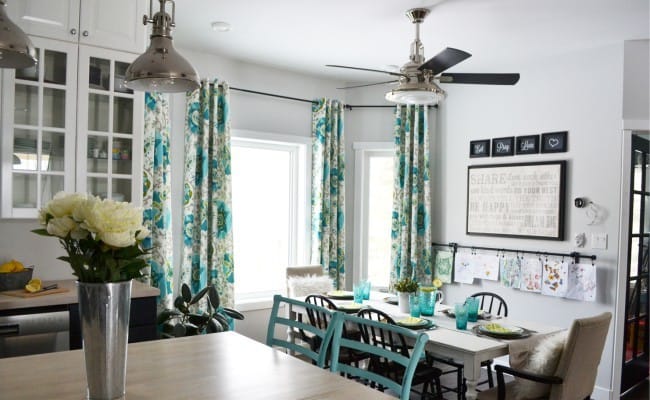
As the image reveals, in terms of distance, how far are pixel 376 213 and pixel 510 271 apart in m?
1.52

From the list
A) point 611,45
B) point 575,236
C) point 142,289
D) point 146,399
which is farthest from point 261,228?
point 146,399

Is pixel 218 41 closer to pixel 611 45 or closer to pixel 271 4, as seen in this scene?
pixel 271 4

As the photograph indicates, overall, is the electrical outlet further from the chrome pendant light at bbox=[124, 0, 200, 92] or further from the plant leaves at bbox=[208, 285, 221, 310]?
the chrome pendant light at bbox=[124, 0, 200, 92]

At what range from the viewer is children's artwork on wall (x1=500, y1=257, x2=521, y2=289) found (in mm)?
4469

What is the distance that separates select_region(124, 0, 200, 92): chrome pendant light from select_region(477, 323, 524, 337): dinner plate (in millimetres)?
2113

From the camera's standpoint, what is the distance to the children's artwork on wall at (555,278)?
414cm

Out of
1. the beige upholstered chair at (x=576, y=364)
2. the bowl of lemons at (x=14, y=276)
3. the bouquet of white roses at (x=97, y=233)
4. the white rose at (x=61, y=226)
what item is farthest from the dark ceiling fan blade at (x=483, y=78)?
the bowl of lemons at (x=14, y=276)

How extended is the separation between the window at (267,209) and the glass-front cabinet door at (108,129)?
5.20ft

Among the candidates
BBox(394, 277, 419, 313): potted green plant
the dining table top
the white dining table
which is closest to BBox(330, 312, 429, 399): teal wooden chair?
the dining table top

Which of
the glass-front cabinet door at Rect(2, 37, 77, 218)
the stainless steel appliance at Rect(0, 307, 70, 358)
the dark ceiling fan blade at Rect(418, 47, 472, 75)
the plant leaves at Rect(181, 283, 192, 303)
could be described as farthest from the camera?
the plant leaves at Rect(181, 283, 192, 303)

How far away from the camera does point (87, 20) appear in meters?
3.00

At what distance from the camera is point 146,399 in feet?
4.45

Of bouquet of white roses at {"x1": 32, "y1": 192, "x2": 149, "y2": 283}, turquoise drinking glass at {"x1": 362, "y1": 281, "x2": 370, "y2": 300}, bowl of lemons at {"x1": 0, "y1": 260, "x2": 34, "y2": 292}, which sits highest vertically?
bouquet of white roses at {"x1": 32, "y1": 192, "x2": 149, "y2": 283}

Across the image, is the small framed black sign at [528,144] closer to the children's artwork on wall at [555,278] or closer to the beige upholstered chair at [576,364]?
the children's artwork on wall at [555,278]
